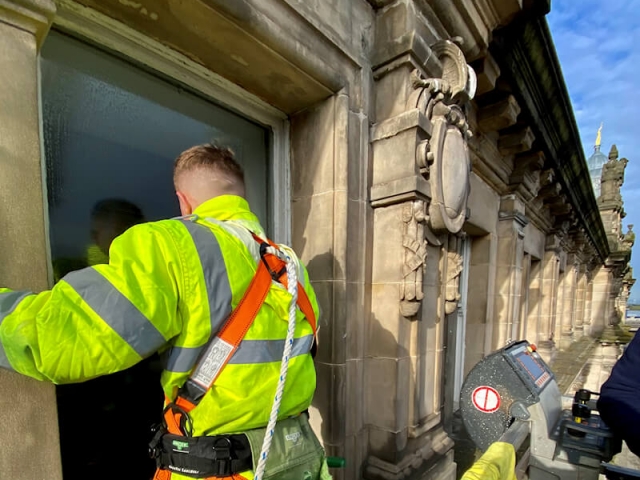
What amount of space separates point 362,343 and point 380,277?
1.56 feet

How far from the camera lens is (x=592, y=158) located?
84.8ft

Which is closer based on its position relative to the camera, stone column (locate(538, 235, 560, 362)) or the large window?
the large window

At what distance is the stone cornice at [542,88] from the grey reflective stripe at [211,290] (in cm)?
325

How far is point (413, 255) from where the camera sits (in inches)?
81.4

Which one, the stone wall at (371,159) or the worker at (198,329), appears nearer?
the worker at (198,329)

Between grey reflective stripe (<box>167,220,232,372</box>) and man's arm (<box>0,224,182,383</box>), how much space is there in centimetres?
9

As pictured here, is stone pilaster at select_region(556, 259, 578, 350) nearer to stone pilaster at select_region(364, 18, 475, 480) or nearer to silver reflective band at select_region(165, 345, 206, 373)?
stone pilaster at select_region(364, 18, 475, 480)

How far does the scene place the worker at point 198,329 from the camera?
72cm

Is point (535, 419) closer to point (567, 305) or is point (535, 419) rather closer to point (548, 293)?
point (548, 293)

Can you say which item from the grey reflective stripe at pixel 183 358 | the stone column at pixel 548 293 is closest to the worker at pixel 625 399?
the grey reflective stripe at pixel 183 358

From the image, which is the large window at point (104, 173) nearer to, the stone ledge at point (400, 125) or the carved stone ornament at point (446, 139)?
the stone ledge at point (400, 125)

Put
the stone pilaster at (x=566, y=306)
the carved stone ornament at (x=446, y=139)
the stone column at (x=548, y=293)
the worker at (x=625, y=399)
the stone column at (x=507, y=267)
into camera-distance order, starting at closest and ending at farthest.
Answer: the worker at (x=625, y=399), the carved stone ornament at (x=446, y=139), the stone column at (x=507, y=267), the stone column at (x=548, y=293), the stone pilaster at (x=566, y=306)

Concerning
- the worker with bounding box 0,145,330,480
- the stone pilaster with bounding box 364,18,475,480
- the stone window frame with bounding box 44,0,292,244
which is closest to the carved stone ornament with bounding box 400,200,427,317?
the stone pilaster with bounding box 364,18,475,480

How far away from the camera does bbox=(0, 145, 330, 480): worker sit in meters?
0.72
